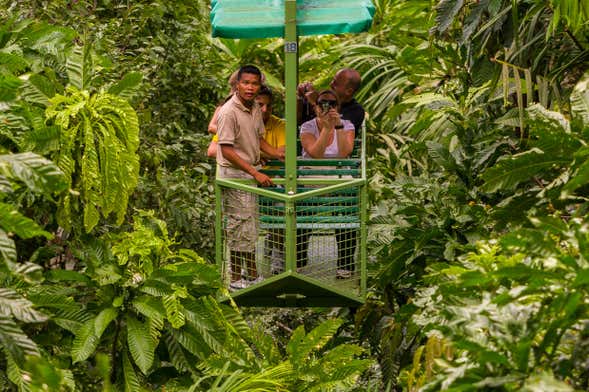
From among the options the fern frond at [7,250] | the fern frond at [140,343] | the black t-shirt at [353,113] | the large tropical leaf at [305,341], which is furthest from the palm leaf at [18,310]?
the black t-shirt at [353,113]

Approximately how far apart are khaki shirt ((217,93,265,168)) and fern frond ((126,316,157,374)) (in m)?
1.56

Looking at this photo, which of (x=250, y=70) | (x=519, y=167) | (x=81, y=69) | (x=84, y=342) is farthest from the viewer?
(x=250, y=70)

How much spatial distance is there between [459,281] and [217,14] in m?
3.95

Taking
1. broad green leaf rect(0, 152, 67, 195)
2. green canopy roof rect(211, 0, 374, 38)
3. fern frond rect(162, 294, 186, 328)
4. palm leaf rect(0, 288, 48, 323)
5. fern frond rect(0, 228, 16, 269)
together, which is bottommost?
fern frond rect(162, 294, 186, 328)

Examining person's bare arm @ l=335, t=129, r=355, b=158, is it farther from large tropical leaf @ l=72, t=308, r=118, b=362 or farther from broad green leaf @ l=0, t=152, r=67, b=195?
broad green leaf @ l=0, t=152, r=67, b=195

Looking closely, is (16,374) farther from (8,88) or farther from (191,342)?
(8,88)

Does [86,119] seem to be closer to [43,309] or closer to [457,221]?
[43,309]

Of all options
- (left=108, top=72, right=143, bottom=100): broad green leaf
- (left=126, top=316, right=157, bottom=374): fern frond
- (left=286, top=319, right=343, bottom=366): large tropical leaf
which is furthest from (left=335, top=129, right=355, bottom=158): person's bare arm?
(left=126, top=316, right=157, bottom=374): fern frond

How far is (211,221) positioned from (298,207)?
326cm

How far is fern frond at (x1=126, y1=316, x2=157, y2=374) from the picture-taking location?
28.5ft

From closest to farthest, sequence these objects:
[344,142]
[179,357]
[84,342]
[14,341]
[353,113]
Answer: [14,341], [84,342], [179,357], [344,142], [353,113]

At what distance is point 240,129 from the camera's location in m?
9.84

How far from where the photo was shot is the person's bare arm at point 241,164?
974 cm

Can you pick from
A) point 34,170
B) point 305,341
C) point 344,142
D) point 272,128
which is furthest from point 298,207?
point 34,170
